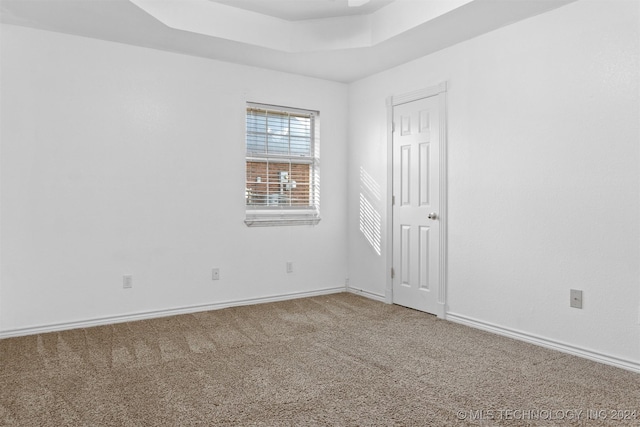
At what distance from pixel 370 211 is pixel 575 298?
7.30 ft

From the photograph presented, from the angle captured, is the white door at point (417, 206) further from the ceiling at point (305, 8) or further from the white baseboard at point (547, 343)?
the ceiling at point (305, 8)

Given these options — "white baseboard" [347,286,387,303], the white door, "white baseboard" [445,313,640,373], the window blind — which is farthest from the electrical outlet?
the window blind

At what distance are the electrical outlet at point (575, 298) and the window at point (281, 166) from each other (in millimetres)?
2608

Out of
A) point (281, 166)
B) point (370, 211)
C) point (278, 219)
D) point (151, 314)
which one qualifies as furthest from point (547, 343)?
point (151, 314)

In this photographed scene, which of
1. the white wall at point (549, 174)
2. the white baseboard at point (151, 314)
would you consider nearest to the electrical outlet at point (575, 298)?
the white wall at point (549, 174)

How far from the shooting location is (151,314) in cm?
396

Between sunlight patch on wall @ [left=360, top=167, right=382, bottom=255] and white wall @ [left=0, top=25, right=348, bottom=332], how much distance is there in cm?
68

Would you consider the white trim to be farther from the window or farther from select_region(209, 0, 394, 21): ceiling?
select_region(209, 0, 394, 21): ceiling

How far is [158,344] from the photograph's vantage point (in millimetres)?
3223

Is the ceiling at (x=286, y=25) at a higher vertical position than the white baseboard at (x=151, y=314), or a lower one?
higher

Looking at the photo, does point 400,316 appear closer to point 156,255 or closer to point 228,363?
point 228,363

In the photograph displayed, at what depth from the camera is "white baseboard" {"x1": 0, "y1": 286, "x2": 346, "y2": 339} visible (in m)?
3.47

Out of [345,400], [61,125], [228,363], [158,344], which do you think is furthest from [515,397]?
[61,125]

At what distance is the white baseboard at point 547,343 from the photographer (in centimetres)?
273
